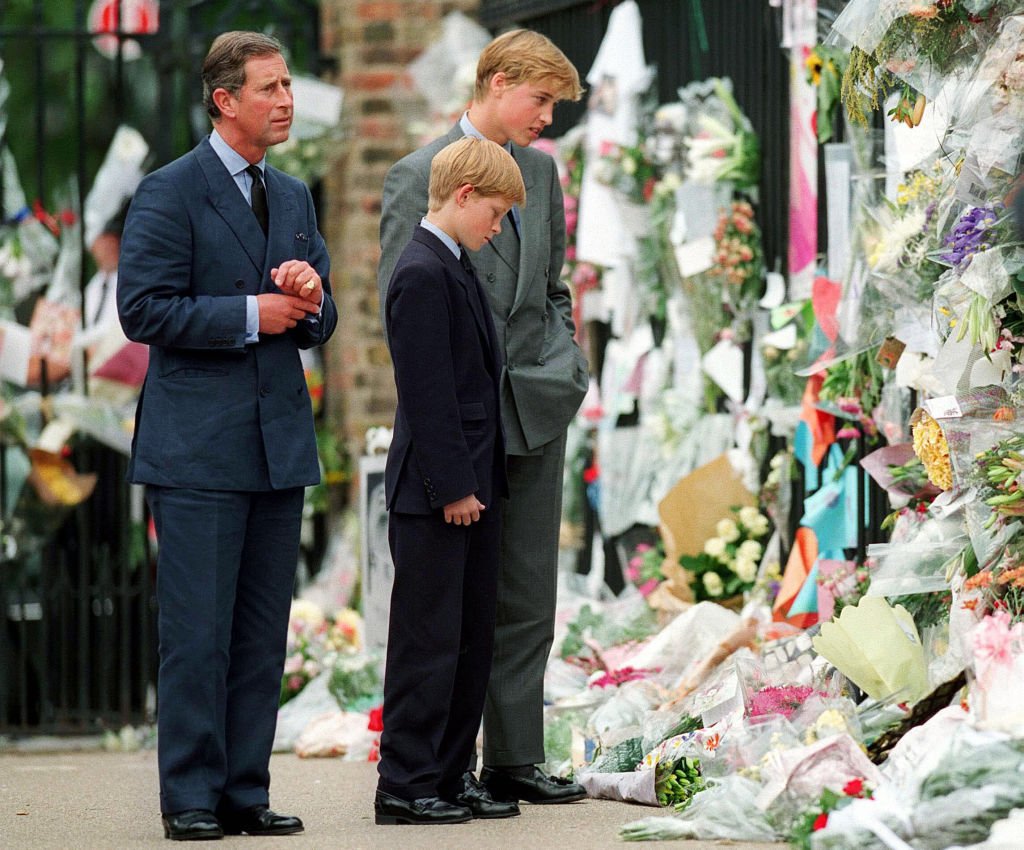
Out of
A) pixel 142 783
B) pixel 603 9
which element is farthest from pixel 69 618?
pixel 603 9

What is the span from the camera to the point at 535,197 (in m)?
4.79

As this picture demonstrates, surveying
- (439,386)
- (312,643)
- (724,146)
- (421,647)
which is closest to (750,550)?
(724,146)

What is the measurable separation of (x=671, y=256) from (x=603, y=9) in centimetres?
129

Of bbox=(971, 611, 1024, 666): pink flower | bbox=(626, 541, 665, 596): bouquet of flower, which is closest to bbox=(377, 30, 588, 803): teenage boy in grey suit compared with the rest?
bbox=(971, 611, 1024, 666): pink flower

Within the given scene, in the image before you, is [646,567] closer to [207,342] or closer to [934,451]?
[934,451]

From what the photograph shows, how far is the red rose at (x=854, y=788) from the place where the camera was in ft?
12.6

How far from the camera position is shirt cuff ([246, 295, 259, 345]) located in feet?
14.0

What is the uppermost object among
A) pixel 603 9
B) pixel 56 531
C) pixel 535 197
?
pixel 603 9

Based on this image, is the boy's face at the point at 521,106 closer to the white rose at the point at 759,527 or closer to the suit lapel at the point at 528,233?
the suit lapel at the point at 528,233

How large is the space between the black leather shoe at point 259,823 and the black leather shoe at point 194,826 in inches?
4.7

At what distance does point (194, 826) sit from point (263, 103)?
1594 mm

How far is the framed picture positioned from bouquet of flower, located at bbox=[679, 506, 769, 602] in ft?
3.39

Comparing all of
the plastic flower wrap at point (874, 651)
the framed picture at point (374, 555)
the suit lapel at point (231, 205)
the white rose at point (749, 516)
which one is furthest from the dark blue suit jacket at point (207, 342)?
the white rose at point (749, 516)

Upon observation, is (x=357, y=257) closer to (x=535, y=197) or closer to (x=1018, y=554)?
(x=535, y=197)
